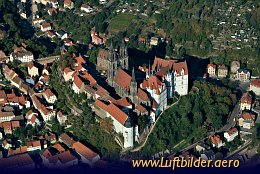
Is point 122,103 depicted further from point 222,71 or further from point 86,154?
point 222,71

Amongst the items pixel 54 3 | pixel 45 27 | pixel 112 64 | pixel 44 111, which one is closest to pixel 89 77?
pixel 112 64

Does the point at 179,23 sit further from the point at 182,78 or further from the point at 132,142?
the point at 132,142

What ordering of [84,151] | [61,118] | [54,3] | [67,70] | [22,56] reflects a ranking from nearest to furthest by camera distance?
1. [84,151]
2. [61,118]
3. [67,70]
4. [22,56]
5. [54,3]

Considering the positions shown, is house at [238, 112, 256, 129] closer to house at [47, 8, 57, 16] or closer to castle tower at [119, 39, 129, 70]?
castle tower at [119, 39, 129, 70]

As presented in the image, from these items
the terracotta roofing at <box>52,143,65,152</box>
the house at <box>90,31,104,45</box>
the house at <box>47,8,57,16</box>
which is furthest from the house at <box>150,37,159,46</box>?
the terracotta roofing at <box>52,143,65,152</box>

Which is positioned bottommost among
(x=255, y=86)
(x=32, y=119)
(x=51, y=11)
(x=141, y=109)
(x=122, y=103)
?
(x=32, y=119)

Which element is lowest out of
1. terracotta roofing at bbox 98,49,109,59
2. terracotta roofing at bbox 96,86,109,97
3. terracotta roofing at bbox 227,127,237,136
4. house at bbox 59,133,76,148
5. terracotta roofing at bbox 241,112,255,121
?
terracotta roofing at bbox 227,127,237,136

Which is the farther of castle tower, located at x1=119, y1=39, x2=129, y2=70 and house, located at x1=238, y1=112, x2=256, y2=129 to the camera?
house, located at x1=238, y1=112, x2=256, y2=129
